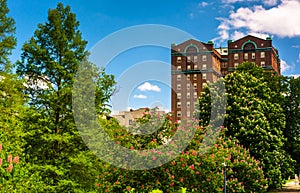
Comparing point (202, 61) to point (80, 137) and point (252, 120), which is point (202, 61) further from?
point (80, 137)

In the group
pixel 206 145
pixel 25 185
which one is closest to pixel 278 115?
pixel 206 145

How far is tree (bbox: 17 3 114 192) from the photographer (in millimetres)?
20203

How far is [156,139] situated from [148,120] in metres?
0.84

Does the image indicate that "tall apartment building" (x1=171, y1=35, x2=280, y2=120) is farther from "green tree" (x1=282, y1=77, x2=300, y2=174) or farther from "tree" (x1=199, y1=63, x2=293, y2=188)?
"tree" (x1=199, y1=63, x2=293, y2=188)

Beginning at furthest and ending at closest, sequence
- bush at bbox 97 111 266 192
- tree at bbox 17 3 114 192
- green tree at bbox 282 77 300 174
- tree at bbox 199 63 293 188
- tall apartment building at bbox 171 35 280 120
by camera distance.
A: tall apartment building at bbox 171 35 280 120 < green tree at bbox 282 77 300 174 < tree at bbox 199 63 293 188 < tree at bbox 17 3 114 192 < bush at bbox 97 111 266 192

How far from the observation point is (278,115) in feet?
109

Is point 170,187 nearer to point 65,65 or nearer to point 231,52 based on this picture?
point 65,65

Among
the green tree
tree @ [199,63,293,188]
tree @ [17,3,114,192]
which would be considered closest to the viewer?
tree @ [17,3,114,192]

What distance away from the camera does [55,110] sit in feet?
69.9

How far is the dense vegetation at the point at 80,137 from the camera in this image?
16297 mm

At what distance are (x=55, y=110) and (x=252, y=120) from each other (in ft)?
46.1

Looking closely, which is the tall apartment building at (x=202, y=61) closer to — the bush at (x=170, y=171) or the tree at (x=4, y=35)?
the tree at (x=4, y=35)

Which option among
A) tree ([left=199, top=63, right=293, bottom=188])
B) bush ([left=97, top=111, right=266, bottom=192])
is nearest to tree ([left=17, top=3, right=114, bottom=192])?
bush ([left=97, top=111, right=266, bottom=192])

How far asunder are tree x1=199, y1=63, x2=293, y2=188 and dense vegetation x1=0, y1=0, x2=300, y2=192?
0.24ft
